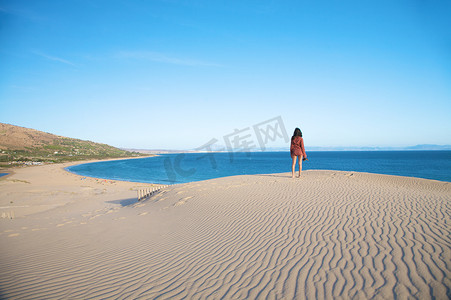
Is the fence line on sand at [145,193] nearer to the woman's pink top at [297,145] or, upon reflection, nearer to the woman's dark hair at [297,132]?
the woman's pink top at [297,145]

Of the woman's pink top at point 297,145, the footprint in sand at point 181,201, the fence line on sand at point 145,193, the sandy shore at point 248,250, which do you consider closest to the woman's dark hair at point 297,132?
the woman's pink top at point 297,145

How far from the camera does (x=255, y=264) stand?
4.29 meters

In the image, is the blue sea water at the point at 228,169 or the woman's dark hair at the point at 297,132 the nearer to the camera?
the woman's dark hair at the point at 297,132

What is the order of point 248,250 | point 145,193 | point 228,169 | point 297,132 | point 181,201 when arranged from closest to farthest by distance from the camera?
point 248,250, point 181,201, point 297,132, point 145,193, point 228,169

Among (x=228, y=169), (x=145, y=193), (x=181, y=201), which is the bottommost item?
(x=228, y=169)

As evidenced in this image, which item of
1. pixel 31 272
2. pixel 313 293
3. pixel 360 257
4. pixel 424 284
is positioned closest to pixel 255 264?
pixel 313 293

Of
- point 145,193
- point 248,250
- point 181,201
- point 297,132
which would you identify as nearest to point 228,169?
point 145,193

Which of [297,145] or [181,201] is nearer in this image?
[181,201]

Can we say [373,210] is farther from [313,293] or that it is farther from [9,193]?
[9,193]

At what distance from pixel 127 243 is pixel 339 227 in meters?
5.84

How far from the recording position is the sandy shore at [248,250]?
139 inches

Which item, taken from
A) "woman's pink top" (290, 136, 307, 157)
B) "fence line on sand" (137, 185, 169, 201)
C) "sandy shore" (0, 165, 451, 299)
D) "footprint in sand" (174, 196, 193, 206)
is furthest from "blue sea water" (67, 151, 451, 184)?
"sandy shore" (0, 165, 451, 299)

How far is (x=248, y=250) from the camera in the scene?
16.3ft

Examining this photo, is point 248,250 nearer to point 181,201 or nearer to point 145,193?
point 181,201
